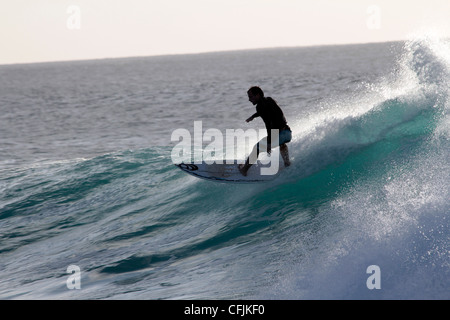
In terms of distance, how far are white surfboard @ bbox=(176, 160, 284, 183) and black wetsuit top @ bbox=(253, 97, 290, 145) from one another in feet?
3.46

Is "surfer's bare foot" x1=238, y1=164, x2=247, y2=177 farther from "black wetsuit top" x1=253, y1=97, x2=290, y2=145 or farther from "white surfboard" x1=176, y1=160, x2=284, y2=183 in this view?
"black wetsuit top" x1=253, y1=97, x2=290, y2=145

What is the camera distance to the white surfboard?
10.5 metres

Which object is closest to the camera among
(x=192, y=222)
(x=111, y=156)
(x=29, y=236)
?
(x=192, y=222)

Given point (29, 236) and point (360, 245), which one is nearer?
point (360, 245)

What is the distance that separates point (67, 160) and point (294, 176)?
9953 millimetres

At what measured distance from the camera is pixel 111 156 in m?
17.2

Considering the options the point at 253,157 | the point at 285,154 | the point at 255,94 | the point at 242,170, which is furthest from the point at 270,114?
the point at 242,170

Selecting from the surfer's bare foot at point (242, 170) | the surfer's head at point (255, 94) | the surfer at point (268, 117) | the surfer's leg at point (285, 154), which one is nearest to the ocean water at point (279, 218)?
the surfer's leg at point (285, 154)

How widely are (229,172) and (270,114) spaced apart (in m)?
1.69

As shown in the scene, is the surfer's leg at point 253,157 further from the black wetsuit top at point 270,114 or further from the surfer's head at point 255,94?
the surfer's head at point 255,94

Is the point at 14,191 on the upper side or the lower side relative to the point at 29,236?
upper
